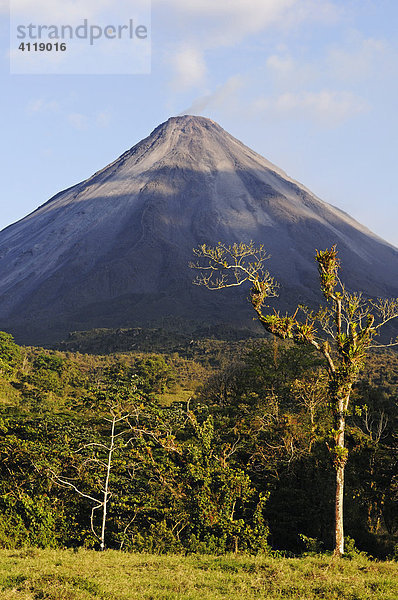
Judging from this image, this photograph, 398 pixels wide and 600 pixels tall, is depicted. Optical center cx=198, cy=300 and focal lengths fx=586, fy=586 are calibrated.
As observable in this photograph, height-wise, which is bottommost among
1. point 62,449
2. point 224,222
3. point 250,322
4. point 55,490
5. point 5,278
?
point 55,490

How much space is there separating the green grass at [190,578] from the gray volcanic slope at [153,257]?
369 feet

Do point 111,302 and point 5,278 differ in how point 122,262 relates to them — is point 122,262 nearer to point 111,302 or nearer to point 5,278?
point 111,302

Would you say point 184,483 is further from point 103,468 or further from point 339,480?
point 339,480

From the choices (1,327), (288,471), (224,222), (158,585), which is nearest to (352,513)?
(288,471)

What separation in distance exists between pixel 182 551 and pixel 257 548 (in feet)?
6.96

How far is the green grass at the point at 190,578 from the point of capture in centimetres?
939

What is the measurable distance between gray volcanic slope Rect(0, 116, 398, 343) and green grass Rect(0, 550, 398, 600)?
112323mm

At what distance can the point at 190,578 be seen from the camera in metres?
10.5

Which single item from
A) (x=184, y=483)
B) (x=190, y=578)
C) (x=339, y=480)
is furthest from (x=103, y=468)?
(x=190, y=578)

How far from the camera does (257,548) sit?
15.8 meters

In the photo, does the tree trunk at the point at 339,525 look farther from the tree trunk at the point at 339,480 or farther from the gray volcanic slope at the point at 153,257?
the gray volcanic slope at the point at 153,257

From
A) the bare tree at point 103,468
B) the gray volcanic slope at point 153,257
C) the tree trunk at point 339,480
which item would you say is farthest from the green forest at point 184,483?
the gray volcanic slope at point 153,257

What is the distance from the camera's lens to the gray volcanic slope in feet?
461

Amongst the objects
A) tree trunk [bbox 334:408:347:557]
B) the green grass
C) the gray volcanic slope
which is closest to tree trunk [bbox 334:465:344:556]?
tree trunk [bbox 334:408:347:557]
